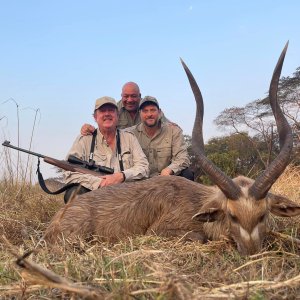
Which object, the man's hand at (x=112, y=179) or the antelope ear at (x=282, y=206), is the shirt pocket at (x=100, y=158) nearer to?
the man's hand at (x=112, y=179)

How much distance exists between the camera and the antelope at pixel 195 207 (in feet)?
13.4

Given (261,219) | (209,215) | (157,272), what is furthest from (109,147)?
(157,272)

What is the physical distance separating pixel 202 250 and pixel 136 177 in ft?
8.04

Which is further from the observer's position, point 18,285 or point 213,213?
point 213,213

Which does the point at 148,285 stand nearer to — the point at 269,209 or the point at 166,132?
the point at 269,209

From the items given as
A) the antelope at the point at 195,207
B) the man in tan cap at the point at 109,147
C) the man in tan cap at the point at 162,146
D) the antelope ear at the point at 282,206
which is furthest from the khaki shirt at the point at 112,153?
the antelope ear at the point at 282,206

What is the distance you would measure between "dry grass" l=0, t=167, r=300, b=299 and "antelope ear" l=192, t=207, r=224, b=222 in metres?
0.31

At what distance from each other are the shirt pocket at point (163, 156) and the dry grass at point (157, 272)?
9.18 ft

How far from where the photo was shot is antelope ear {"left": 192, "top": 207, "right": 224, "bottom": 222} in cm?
446

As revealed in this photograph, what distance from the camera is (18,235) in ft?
17.6

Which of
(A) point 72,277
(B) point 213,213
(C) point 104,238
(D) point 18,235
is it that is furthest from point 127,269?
(D) point 18,235

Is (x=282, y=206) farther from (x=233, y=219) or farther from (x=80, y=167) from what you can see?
(x=80, y=167)

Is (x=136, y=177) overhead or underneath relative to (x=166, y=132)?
underneath

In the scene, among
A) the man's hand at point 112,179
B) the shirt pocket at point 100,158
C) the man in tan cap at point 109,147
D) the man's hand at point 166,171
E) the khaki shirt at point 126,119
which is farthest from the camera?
the khaki shirt at point 126,119
